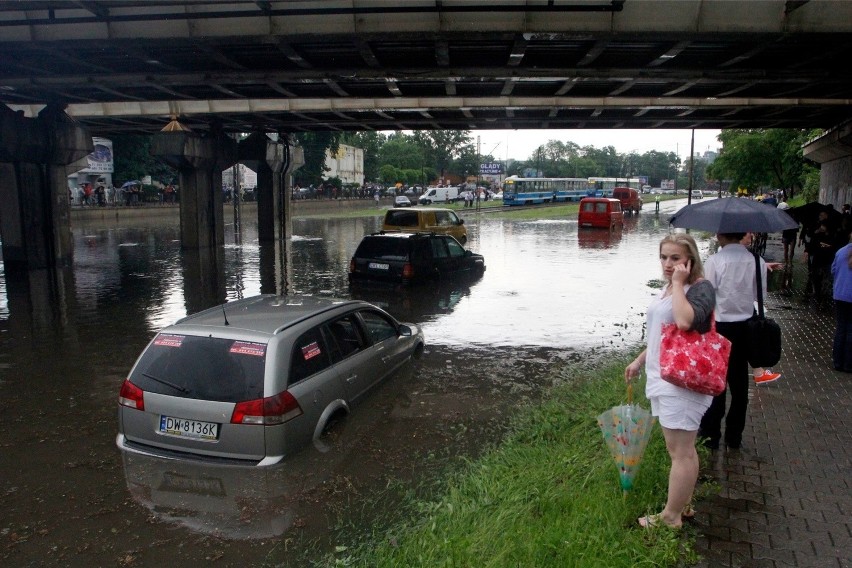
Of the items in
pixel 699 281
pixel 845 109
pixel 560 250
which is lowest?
pixel 560 250

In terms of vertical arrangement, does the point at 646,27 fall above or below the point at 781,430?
Answer: above

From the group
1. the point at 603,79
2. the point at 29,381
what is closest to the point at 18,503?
the point at 29,381

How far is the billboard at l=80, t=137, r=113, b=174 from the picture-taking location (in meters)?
51.4

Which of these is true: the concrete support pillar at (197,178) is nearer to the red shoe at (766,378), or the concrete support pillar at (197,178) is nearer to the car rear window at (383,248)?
the car rear window at (383,248)

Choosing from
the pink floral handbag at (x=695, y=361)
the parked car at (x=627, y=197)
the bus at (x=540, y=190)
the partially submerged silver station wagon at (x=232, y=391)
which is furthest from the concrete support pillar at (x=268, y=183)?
the bus at (x=540, y=190)

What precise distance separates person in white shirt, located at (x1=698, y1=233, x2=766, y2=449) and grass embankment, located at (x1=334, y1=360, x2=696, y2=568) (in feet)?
2.02

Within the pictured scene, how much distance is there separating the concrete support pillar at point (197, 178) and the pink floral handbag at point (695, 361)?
81.8ft

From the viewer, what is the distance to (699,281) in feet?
13.3

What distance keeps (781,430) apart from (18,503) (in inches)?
251

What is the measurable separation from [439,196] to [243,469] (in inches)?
2816

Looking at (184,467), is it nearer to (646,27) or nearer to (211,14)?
(211,14)

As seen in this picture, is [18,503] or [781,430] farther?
[781,430]

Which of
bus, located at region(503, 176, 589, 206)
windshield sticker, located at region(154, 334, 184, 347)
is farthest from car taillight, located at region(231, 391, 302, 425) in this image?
bus, located at region(503, 176, 589, 206)

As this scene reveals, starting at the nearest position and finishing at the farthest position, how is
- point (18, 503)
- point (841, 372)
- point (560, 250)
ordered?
point (18, 503) < point (841, 372) < point (560, 250)
